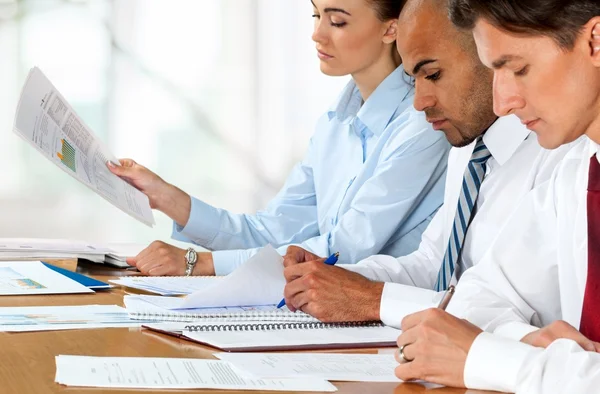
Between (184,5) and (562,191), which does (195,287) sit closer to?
(562,191)

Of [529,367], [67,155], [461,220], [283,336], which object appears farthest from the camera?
[67,155]

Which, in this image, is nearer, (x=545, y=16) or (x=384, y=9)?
(x=545, y=16)

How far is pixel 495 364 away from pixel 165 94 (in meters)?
3.77

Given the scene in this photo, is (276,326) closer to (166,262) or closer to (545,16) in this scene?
(545,16)

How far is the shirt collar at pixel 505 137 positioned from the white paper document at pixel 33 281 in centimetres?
93

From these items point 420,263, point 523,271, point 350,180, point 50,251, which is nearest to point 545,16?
point 523,271

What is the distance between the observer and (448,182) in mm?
2193

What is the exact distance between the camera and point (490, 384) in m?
1.21

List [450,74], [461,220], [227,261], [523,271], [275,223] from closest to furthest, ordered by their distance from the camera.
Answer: [523,271] → [461,220] → [450,74] → [227,261] → [275,223]

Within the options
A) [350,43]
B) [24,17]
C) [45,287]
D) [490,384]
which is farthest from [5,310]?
[24,17]

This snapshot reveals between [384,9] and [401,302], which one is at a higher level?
[384,9]

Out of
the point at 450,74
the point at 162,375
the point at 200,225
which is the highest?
the point at 450,74

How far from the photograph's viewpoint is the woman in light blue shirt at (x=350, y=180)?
2412 mm

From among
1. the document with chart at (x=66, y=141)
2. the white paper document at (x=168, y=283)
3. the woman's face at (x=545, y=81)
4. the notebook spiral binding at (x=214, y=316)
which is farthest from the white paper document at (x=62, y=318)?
the woman's face at (x=545, y=81)
